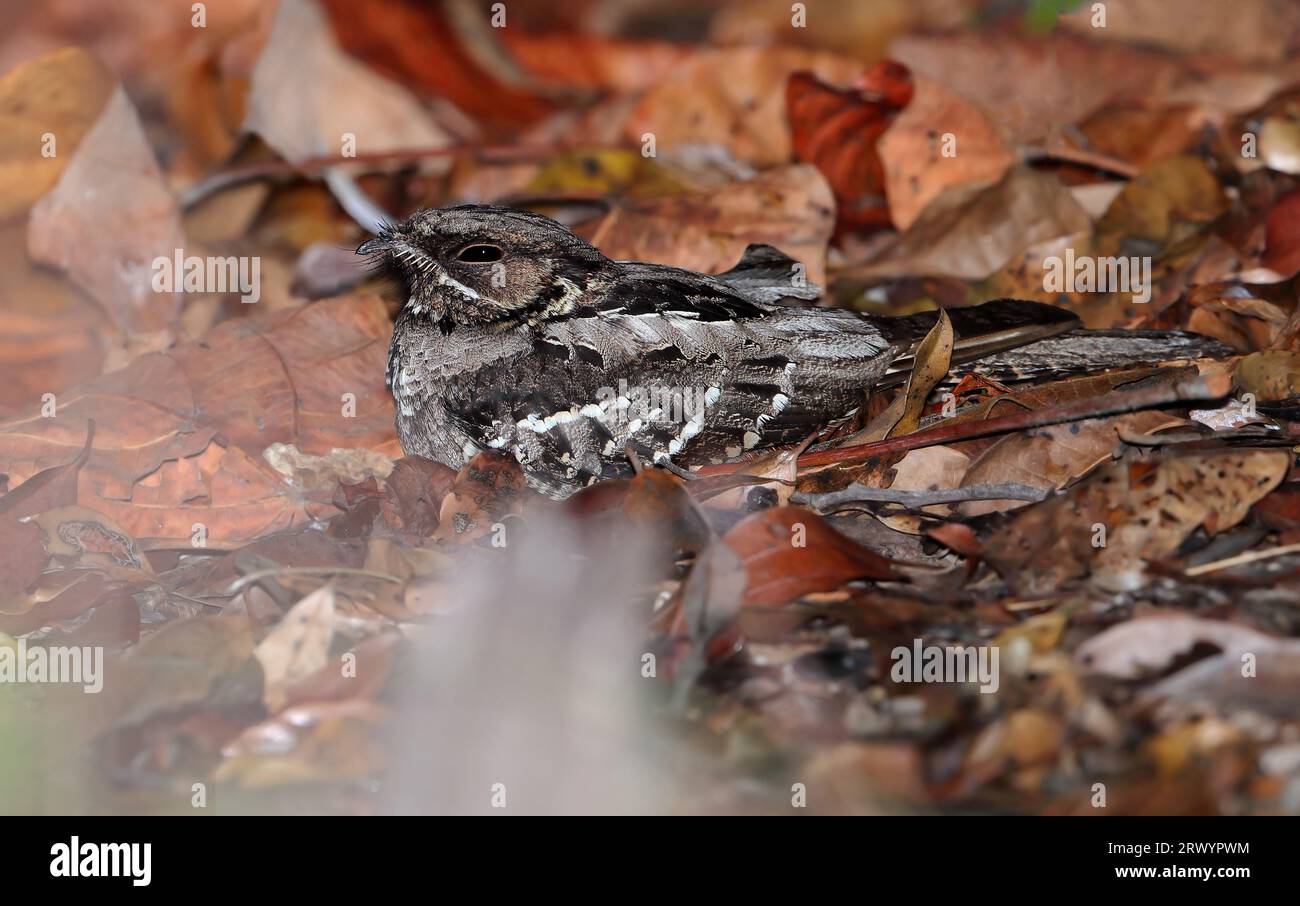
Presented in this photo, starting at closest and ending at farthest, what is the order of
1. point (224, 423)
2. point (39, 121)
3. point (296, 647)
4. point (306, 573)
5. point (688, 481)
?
1. point (296, 647)
2. point (306, 573)
3. point (688, 481)
4. point (224, 423)
5. point (39, 121)

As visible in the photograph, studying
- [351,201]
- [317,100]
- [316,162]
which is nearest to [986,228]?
[351,201]

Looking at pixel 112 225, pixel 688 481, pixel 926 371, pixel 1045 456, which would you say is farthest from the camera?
pixel 112 225

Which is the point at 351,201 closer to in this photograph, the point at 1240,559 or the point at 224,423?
the point at 224,423

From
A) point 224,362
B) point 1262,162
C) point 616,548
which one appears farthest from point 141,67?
point 1262,162

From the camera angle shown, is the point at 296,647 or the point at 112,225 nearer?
the point at 296,647

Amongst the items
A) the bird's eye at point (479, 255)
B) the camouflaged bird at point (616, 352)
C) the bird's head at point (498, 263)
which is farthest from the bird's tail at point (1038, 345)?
the bird's eye at point (479, 255)

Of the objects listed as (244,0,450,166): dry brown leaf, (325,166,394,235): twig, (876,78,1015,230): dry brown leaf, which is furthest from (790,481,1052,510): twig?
(244,0,450,166): dry brown leaf
